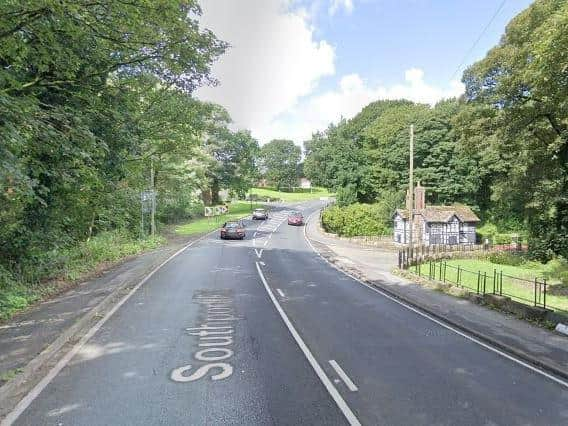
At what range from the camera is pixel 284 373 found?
7609mm

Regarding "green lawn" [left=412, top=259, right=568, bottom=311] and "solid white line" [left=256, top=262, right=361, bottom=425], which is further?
"green lawn" [left=412, top=259, right=568, bottom=311]

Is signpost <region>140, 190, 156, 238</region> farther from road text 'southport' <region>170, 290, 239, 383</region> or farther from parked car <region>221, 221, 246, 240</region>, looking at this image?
road text 'southport' <region>170, 290, 239, 383</region>

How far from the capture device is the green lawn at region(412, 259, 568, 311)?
19.5 metres

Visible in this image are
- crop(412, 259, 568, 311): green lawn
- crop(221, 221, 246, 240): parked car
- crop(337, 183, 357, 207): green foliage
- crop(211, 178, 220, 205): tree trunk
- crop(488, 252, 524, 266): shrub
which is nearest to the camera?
crop(412, 259, 568, 311): green lawn

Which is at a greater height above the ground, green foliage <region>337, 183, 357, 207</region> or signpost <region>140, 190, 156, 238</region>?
green foliage <region>337, 183, 357, 207</region>

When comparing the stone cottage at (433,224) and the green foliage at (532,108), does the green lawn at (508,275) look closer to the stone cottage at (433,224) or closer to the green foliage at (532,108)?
the green foliage at (532,108)

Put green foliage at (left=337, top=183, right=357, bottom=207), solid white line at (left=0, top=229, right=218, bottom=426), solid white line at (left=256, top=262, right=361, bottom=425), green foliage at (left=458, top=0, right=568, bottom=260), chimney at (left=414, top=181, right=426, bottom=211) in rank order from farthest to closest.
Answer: green foliage at (left=337, top=183, right=357, bottom=207) → chimney at (left=414, top=181, right=426, bottom=211) → green foliage at (left=458, top=0, right=568, bottom=260) → solid white line at (left=256, top=262, right=361, bottom=425) → solid white line at (left=0, top=229, right=218, bottom=426)

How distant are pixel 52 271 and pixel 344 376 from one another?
12.5 m

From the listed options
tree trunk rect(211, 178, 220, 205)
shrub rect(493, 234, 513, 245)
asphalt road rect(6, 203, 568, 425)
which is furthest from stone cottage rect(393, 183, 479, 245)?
asphalt road rect(6, 203, 568, 425)

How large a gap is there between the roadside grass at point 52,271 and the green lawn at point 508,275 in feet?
47.5

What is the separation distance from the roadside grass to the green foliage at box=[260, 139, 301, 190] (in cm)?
11833

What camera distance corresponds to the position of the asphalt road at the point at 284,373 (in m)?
6.04

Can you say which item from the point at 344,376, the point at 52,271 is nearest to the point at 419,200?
the point at 52,271

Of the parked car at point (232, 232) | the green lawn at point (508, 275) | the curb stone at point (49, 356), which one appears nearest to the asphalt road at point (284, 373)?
the curb stone at point (49, 356)
